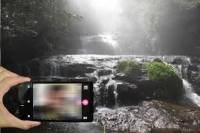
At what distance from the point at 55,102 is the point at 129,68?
1.95m

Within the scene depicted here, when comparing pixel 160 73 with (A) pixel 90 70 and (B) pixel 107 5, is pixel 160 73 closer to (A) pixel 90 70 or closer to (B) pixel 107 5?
(A) pixel 90 70

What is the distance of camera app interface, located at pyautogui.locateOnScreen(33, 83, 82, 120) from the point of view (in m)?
1.19

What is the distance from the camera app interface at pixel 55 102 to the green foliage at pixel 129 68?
72.0 inches

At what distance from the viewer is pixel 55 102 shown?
1282mm

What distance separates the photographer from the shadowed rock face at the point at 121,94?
115 inches

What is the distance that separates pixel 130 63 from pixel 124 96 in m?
0.42

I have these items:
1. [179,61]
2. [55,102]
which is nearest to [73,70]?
[179,61]

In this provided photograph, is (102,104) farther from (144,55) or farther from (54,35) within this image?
(54,35)

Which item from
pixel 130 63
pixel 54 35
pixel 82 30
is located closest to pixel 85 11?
pixel 82 30

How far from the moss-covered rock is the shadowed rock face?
6 centimetres

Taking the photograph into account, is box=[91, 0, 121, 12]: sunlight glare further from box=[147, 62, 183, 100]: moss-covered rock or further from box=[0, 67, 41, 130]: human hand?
box=[0, 67, 41, 130]: human hand

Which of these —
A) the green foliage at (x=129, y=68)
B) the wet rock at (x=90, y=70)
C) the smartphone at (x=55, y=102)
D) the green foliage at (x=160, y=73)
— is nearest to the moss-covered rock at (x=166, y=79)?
the green foliage at (x=160, y=73)

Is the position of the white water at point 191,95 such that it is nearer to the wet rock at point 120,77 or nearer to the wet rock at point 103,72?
the wet rock at point 120,77

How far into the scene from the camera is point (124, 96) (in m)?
3.22
